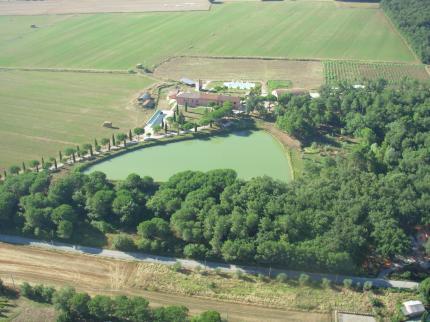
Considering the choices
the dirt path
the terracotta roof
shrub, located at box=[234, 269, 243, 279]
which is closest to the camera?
shrub, located at box=[234, 269, 243, 279]

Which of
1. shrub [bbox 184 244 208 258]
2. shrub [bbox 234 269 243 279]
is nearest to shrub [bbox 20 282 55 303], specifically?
shrub [bbox 184 244 208 258]

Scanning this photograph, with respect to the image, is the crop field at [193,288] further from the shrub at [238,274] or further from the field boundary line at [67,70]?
the field boundary line at [67,70]

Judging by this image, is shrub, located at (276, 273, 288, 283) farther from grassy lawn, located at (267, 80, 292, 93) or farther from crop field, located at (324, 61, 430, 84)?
crop field, located at (324, 61, 430, 84)

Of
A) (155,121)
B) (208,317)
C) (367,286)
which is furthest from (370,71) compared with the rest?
(208,317)

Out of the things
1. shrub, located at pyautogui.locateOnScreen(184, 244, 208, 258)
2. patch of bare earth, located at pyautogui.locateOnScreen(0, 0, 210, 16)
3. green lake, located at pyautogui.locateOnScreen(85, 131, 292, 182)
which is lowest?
shrub, located at pyautogui.locateOnScreen(184, 244, 208, 258)

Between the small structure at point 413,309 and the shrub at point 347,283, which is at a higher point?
the shrub at point 347,283

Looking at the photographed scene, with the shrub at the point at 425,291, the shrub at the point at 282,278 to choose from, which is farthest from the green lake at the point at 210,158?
the shrub at the point at 425,291

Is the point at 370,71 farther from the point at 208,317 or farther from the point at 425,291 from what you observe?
the point at 208,317
